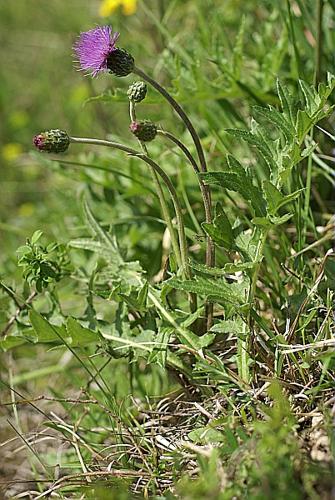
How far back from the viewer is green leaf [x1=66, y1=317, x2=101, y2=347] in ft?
5.96

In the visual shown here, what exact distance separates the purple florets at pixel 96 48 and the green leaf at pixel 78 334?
0.64 m

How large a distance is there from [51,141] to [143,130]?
218mm

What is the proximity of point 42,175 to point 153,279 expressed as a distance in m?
1.90

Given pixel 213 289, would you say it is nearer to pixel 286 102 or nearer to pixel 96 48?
pixel 286 102

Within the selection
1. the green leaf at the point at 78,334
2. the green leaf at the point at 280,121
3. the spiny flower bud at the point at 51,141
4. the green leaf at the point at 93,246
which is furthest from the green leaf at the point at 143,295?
the green leaf at the point at 280,121

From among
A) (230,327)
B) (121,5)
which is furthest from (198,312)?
(121,5)

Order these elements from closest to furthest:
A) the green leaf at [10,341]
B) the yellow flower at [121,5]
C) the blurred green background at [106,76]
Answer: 1. the green leaf at [10,341]
2. the blurred green background at [106,76]
3. the yellow flower at [121,5]

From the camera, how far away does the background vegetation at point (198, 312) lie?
4.93 ft

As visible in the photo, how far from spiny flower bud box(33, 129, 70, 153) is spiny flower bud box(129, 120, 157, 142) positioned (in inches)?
6.3

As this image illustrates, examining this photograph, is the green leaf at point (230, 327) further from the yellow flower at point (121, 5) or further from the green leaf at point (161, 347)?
the yellow flower at point (121, 5)

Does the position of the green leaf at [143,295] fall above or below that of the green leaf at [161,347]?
above

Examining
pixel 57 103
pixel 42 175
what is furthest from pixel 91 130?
pixel 57 103

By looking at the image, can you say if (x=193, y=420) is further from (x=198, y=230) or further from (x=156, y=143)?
(x=156, y=143)

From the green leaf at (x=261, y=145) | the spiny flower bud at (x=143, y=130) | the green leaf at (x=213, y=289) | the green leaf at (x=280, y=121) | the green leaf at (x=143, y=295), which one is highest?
the spiny flower bud at (x=143, y=130)
